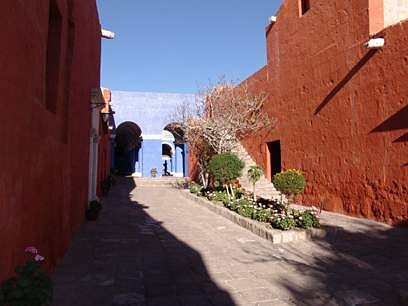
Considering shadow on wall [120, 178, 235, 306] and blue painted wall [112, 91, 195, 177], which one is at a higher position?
blue painted wall [112, 91, 195, 177]

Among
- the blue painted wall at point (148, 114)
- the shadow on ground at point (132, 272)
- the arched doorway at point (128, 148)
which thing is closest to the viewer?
the shadow on ground at point (132, 272)

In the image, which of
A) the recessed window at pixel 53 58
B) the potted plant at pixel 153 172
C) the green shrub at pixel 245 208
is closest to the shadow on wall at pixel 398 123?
the green shrub at pixel 245 208

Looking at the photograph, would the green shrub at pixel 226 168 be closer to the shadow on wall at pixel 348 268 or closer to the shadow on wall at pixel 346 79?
the shadow on wall at pixel 346 79

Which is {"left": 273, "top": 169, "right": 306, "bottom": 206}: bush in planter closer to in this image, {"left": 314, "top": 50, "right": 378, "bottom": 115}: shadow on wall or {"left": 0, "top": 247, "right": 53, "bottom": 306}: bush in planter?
{"left": 314, "top": 50, "right": 378, "bottom": 115}: shadow on wall

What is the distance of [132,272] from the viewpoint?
568cm

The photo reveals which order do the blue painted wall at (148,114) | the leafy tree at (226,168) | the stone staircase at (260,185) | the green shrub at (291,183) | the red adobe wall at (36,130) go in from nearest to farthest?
the red adobe wall at (36,130), the green shrub at (291,183), the leafy tree at (226,168), the stone staircase at (260,185), the blue painted wall at (148,114)

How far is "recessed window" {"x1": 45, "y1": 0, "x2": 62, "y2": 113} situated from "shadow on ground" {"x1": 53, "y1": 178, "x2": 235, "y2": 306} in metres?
2.36

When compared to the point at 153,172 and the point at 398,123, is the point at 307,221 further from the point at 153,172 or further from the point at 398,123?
the point at 153,172

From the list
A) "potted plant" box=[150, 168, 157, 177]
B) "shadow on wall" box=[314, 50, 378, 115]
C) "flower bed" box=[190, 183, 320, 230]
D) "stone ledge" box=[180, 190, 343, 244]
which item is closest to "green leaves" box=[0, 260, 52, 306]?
"stone ledge" box=[180, 190, 343, 244]

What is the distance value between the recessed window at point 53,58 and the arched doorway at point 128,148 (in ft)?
72.6

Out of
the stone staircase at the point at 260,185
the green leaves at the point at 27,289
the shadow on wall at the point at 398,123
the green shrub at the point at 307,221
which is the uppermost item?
the shadow on wall at the point at 398,123

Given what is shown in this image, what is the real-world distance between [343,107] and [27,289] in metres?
9.53

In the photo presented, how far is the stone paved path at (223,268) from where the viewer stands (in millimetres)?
4688

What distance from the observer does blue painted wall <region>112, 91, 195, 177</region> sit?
27.0 m
